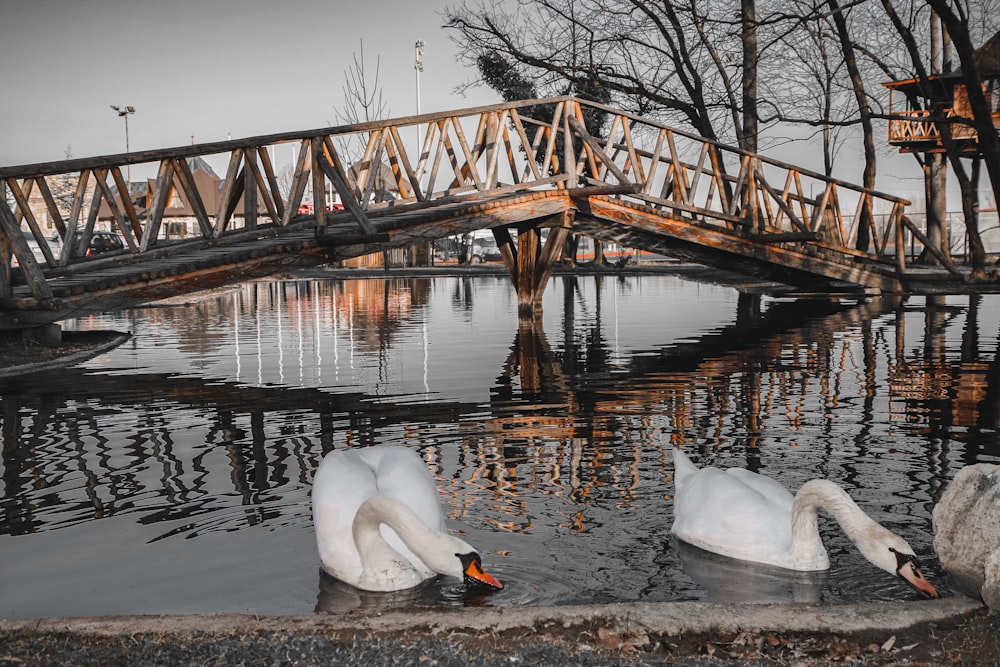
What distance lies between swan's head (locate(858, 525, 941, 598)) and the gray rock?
238 millimetres

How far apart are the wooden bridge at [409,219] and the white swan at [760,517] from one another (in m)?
8.24

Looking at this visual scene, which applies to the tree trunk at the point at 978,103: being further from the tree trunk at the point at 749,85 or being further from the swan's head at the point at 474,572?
the swan's head at the point at 474,572

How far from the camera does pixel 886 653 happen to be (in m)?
3.79

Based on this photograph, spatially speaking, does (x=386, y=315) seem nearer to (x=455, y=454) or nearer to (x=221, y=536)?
(x=455, y=454)

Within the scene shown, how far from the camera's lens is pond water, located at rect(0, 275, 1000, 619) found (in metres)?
5.01

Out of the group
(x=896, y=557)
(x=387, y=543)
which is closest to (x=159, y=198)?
(x=387, y=543)

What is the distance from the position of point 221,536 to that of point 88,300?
7001 millimetres

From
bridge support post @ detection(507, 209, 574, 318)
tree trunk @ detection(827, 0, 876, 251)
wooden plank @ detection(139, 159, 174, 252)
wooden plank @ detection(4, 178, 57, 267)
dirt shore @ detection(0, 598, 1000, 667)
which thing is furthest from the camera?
tree trunk @ detection(827, 0, 876, 251)

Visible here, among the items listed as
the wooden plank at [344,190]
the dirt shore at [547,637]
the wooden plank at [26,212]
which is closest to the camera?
the dirt shore at [547,637]

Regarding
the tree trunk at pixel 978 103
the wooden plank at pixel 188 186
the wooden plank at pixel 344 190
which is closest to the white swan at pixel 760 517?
the wooden plank at pixel 344 190

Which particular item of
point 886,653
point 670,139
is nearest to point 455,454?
point 886,653

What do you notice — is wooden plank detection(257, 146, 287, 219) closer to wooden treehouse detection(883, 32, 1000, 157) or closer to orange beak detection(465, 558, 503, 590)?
orange beak detection(465, 558, 503, 590)

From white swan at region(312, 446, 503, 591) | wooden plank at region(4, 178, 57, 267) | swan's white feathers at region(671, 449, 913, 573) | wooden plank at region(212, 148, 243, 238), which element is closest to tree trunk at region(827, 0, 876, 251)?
wooden plank at region(212, 148, 243, 238)

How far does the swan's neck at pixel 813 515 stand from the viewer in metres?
4.67
